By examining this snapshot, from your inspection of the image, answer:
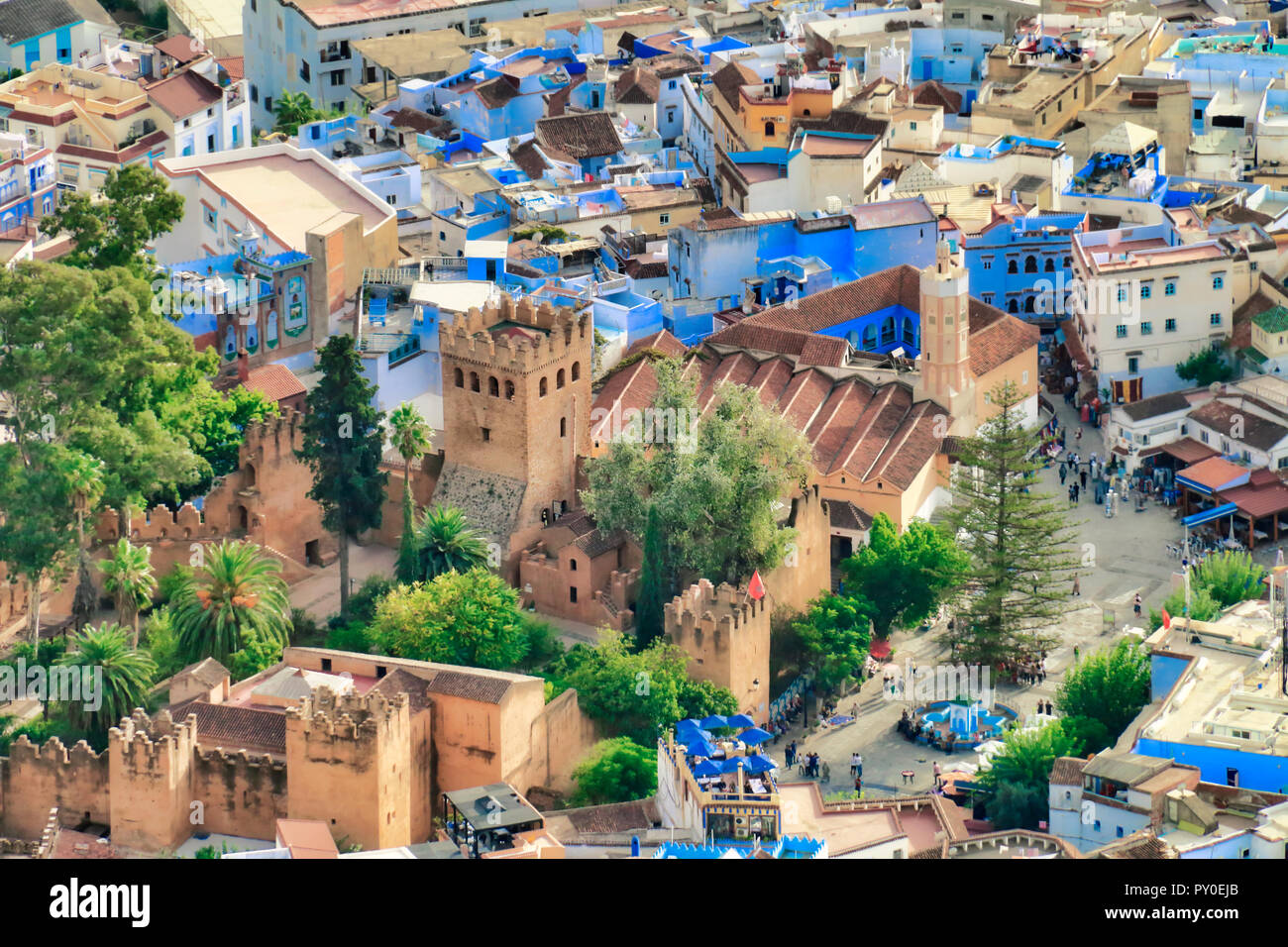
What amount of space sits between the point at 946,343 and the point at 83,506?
28.3 metres

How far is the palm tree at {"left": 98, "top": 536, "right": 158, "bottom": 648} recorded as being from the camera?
61.9m

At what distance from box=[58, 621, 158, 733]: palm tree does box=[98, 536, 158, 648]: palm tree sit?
2.71 metres

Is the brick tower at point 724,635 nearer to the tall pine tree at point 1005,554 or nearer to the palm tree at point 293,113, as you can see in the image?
the tall pine tree at point 1005,554

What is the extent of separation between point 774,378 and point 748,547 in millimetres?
14665

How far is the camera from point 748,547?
64.0 metres

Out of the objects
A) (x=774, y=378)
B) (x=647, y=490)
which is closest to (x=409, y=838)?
(x=647, y=490)

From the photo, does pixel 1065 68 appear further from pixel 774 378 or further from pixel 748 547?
pixel 748 547

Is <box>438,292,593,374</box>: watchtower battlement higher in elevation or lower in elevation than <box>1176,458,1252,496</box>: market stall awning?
higher

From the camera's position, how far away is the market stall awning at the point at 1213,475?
75.0 metres

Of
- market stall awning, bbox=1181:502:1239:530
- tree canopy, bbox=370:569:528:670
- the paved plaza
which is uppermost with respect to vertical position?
tree canopy, bbox=370:569:528:670

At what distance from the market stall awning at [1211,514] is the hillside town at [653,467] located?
626 mm

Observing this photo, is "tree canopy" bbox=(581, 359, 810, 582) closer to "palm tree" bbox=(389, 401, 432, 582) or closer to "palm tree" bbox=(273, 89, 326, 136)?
"palm tree" bbox=(389, 401, 432, 582)

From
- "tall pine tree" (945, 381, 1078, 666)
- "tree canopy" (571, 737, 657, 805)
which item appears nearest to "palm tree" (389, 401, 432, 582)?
"tree canopy" (571, 737, 657, 805)

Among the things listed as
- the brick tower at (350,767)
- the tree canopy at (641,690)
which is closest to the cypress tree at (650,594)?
the tree canopy at (641,690)
